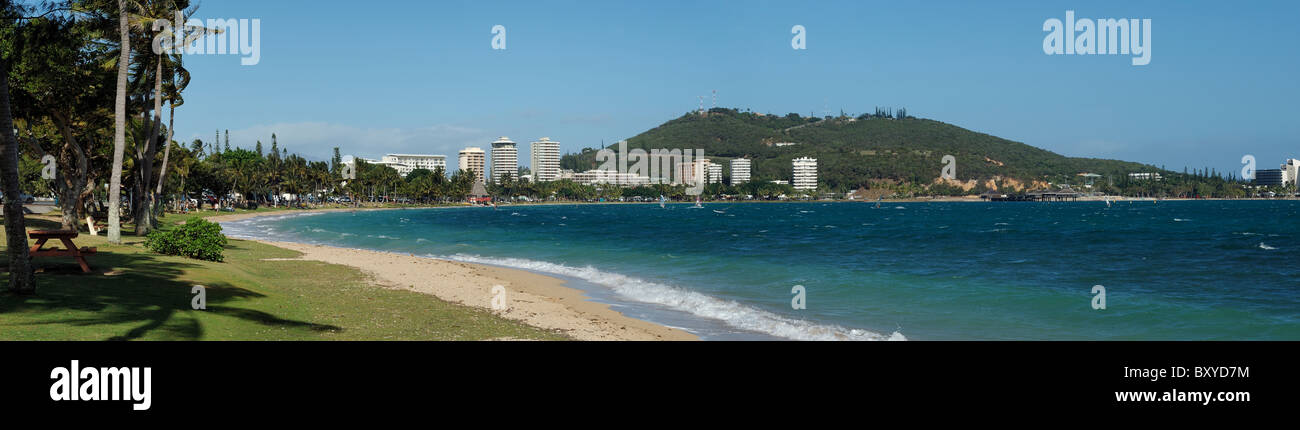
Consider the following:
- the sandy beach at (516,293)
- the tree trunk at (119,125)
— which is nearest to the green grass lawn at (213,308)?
the sandy beach at (516,293)

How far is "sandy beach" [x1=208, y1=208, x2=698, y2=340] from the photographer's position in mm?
16875

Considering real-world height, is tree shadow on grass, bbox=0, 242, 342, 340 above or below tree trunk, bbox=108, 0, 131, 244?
below

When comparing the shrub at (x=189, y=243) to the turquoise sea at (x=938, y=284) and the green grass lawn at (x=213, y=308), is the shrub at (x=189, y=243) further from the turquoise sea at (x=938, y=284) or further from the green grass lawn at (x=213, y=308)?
the turquoise sea at (x=938, y=284)

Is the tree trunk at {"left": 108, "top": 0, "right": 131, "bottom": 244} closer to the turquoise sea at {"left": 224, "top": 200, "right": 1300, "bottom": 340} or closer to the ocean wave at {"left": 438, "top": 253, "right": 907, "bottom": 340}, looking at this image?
the turquoise sea at {"left": 224, "top": 200, "right": 1300, "bottom": 340}

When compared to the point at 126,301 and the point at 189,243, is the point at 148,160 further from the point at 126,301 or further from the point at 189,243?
the point at 126,301

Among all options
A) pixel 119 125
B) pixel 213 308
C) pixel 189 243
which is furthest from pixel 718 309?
pixel 119 125

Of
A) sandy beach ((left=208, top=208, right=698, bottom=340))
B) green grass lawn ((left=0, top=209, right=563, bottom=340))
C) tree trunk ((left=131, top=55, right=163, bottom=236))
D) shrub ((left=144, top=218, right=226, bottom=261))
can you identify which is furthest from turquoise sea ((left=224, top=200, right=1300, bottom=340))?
tree trunk ((left=131, top=55, right=163, bottom=236))

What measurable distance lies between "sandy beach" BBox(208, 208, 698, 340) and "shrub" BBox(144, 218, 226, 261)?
4.89 m

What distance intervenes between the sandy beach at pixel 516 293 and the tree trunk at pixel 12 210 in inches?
346

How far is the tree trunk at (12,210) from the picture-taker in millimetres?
12562

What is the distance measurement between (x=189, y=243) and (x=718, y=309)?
16215 millimetres
